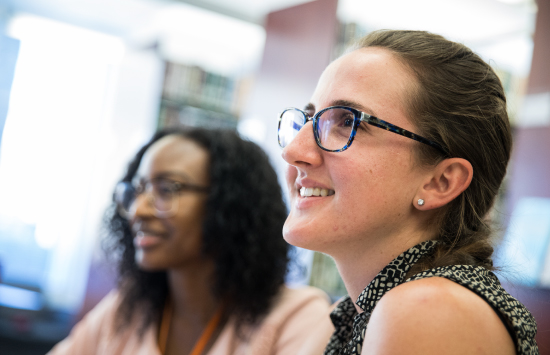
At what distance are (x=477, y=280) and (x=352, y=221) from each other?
245 mm

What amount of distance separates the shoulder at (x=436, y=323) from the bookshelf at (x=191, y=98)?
418cm

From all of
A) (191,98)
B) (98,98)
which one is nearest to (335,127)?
(191,98)

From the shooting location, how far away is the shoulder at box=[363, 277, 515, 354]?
0.75 metres

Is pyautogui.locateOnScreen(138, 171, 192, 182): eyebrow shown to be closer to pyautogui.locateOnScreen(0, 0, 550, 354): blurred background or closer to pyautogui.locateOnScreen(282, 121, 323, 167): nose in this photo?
pyautogui.locateOnScreen(282, 121, 323, 167): nose

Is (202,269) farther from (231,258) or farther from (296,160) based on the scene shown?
(296,160)

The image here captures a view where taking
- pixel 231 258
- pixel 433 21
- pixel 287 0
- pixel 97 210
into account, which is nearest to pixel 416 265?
pixel 231 258

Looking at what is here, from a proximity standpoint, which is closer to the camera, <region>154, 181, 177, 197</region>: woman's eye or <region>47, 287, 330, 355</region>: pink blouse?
<region>47, 287, 330, 355</region>: pink blouse

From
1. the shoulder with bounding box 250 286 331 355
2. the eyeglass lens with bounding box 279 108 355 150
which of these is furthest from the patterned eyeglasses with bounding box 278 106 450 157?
the shoulder with bounding box 250 286 331 355

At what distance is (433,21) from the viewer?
8.40 ft

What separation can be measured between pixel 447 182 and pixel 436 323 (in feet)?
1.15

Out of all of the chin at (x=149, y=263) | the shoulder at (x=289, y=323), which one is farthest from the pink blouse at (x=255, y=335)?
the chin at (x=149, y=263)

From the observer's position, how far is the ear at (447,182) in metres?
1.00

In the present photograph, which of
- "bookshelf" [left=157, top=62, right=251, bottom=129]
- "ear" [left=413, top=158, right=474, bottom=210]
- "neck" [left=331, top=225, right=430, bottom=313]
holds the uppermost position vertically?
"bookshelf" [left=157, top=62, right=251, bottom=129]

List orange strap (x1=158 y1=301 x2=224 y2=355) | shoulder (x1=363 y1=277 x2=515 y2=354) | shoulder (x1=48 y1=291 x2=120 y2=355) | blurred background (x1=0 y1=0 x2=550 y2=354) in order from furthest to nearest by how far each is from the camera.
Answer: blurred background (x1=0 y1=0 x2=550 y2=354) < shoulder (x1=48 y1=291 x2=120 y2=355) < orange strap (x1=158 y1=301 x2=224 y2=355) < shoulder (x1=363 y1=277 x2=515 y2=354)
